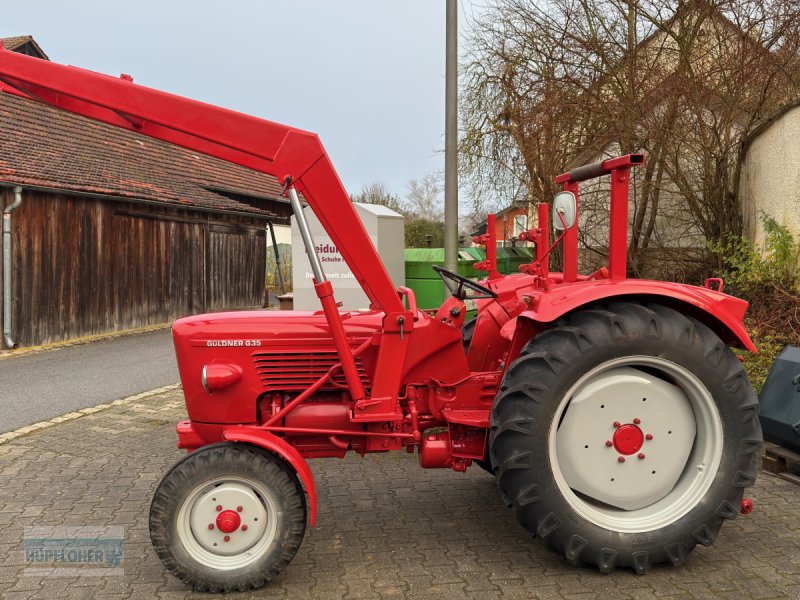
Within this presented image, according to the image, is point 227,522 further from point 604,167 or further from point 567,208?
point 604,167

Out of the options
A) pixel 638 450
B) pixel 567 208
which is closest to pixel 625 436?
pixel 638 450

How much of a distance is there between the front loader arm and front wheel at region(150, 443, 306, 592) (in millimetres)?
1006

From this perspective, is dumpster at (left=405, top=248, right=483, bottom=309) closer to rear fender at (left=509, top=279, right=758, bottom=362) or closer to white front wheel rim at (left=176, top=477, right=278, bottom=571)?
rear fender at (left=509, top=279, right=758, bottom=362)

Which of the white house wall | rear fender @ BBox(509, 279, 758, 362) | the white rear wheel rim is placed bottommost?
the white rear wheel rim

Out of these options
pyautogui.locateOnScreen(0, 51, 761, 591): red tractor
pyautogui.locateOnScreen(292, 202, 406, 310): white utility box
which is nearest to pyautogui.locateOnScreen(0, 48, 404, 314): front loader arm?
pyautogui.locateOnScreen(0, 51, 761, 591): red tractor

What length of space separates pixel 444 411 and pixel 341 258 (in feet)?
14.3

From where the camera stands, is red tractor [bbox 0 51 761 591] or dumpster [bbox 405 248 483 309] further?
dumpster [bbox 405 248 483 309]

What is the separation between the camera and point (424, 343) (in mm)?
3625

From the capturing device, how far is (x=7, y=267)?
11766 mm

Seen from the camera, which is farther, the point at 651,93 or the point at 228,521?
the point at 651,93

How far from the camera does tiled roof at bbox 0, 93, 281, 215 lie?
12.8 metres

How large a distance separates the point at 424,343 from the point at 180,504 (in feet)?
4.60

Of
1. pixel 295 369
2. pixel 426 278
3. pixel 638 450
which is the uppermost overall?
pixel 426 278

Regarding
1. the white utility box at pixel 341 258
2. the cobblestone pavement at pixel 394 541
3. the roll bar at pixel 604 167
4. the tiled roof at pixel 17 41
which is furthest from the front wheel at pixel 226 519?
the tiled roof at pixel 17 41
